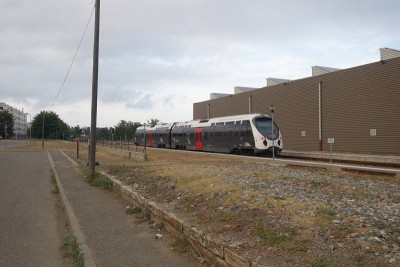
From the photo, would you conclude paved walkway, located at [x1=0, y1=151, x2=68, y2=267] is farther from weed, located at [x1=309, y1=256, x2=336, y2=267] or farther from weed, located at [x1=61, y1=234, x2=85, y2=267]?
weed, located at [x1=309, y1=256, x2=336, y2=267]

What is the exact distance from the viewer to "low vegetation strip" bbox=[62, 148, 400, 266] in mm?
4551

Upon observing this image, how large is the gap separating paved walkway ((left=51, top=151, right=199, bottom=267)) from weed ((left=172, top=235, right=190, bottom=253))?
0.39 ft

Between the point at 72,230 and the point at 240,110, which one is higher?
the point at 240,110

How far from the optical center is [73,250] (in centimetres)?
641

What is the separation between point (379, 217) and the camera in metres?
5.71

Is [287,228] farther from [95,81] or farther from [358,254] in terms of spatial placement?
[95,81]


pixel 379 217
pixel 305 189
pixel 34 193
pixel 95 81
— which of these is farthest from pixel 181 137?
pixel 379 217

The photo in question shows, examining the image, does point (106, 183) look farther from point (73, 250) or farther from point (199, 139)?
point (199, 139)

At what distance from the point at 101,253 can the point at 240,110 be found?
159 feet

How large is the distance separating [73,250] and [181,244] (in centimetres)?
167

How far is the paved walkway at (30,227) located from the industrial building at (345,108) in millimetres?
26401

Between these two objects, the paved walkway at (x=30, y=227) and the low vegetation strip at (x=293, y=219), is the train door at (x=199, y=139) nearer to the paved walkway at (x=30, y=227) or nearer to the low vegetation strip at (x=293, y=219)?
the paved walkway at (x=30, y=227)

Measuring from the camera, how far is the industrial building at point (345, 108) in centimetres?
3194

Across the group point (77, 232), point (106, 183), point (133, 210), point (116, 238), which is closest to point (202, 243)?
point (116, 238)
